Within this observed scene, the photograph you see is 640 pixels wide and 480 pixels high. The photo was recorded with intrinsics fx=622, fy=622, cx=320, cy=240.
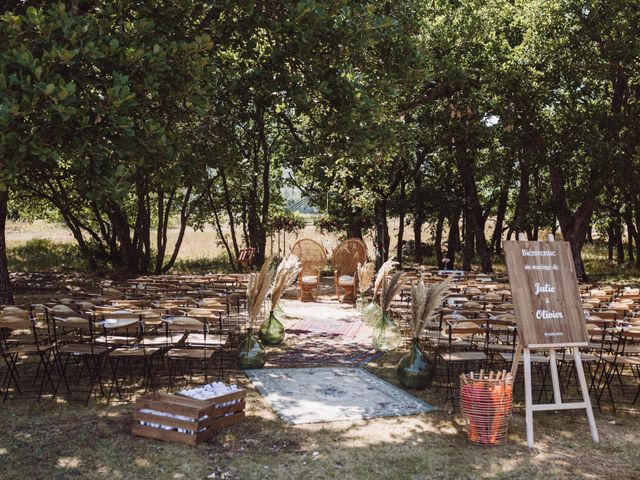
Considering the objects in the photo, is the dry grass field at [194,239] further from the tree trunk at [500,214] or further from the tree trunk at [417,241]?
the tree trunk at [500,214]

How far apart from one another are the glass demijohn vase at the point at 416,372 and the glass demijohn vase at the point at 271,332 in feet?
9.75

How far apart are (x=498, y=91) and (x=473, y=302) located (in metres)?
8.94

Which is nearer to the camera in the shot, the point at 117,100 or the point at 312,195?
the point at 117,100

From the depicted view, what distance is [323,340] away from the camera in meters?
10.8

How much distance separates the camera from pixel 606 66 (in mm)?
15844

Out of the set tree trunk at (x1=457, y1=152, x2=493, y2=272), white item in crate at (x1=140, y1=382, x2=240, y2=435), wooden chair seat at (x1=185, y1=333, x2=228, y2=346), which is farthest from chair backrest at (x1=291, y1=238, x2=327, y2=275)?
white item in crate at (x1=140, y1=382, x2=240, y2=435)

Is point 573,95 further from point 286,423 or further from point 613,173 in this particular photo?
point 286,423

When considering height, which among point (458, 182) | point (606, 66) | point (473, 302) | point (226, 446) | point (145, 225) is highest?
point (606, 66)

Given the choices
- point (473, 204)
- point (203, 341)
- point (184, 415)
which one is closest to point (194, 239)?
point (473, 204)

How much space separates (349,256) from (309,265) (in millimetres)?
1183

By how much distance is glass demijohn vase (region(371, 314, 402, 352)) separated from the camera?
9758 mm

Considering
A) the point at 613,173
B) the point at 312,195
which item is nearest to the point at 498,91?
the point at 613,173

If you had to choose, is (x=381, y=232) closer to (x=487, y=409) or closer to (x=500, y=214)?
(x=500, y=214)

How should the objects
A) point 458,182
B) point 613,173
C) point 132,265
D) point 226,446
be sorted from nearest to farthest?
point 226,446
point 613,173
point 132,265
point 458,182
